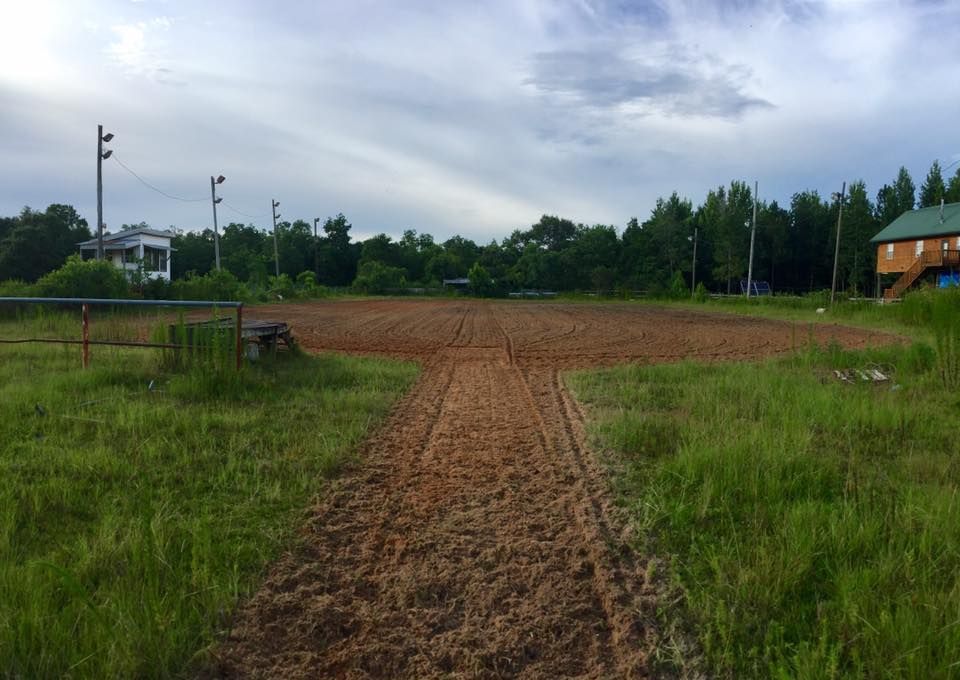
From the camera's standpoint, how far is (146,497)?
4.95m

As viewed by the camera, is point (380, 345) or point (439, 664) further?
point (380, 345)

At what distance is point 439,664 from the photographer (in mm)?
3086

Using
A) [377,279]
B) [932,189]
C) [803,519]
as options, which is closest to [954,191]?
[932,189]

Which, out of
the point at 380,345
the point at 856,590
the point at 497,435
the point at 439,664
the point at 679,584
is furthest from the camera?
the point at 380,345

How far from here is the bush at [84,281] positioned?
25.6 meters

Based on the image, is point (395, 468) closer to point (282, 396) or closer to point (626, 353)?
point (282, 396)

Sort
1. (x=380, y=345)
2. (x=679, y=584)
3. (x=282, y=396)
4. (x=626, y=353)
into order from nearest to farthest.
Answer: (x=679, y=584), (x=282, y=396), (x=626, y=353), (x=380, y=345)

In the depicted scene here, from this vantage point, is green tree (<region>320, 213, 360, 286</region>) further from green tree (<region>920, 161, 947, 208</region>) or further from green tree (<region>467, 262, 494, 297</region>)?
green tree (<region>920, 161, 947, 208</region>)

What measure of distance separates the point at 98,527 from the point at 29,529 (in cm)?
44

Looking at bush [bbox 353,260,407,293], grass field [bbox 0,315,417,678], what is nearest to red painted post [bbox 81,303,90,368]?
grass field [bbox 0,315,417,678]

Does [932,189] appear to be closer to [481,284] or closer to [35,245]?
[481,284]

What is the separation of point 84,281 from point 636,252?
238 ft

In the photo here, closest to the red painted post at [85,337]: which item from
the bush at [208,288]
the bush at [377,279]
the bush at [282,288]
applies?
the bush at [208,288]

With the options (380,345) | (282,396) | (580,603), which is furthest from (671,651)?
(380,345)
